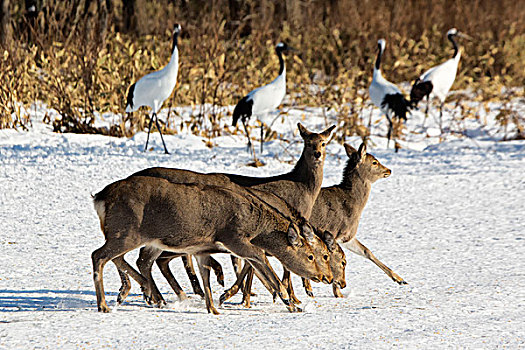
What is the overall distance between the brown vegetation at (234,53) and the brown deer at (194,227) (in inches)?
277

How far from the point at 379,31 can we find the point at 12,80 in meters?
10.4

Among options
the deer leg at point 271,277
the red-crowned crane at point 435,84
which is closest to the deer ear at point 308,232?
the deer leg at point 271,277

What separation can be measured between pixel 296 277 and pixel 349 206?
80 cm

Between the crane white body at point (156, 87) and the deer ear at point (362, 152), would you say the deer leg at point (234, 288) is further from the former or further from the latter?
the crane white body at point (156, 87)

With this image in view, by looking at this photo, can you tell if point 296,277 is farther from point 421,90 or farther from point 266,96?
point 421,90

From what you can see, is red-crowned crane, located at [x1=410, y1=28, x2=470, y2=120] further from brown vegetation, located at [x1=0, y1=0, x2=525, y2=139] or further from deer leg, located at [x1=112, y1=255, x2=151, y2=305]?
deer leg, located at [x1=112, y1=255, x2=151, y2=305]

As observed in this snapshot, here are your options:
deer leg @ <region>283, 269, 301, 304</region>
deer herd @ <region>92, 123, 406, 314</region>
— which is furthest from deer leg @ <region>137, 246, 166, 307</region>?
deer leg @ <region>283, 269, 301, 304</region>

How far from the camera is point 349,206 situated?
637cm

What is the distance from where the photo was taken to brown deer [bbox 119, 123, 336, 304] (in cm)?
557

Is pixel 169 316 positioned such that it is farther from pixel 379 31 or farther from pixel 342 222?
pixel 379 31

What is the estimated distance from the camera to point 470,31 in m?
20.2

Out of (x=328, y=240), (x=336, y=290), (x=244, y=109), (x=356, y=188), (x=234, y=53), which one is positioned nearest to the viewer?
(x=328, y=240)

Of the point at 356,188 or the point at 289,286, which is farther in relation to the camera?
the point at 356,188

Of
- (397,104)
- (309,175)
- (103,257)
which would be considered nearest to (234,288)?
(103,257)
